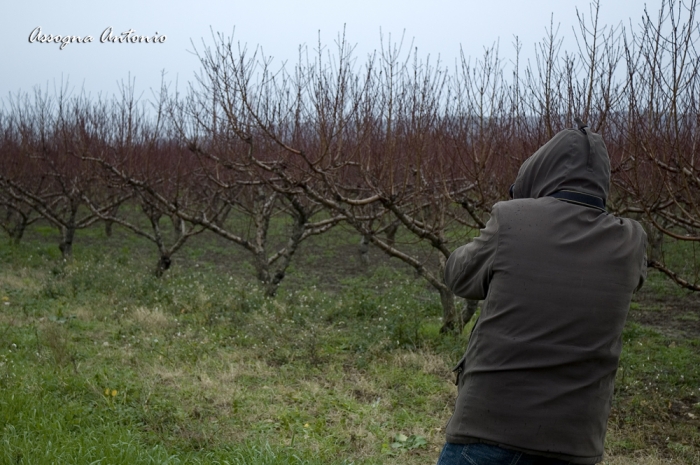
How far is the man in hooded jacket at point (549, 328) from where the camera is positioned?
178 cm

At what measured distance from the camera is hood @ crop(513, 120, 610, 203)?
1.91 metres

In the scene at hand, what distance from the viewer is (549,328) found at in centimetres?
177

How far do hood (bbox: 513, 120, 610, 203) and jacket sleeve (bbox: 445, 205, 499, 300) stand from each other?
0.68 ft

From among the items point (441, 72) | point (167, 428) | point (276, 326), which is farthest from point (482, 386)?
point (441, 72)

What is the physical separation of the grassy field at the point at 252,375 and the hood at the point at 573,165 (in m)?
2.40

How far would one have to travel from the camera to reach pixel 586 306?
1.78 m

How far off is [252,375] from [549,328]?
4.16 metres

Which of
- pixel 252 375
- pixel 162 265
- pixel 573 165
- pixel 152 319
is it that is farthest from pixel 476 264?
pixel 162 265

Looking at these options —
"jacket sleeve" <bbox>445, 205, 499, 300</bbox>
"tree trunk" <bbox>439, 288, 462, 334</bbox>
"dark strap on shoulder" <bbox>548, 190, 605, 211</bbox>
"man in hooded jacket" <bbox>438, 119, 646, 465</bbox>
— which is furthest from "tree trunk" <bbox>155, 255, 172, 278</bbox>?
"dark strap on shoulder" <bbox>548, 190, 605, 211</bbox>

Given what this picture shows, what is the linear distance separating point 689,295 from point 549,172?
9.34 m

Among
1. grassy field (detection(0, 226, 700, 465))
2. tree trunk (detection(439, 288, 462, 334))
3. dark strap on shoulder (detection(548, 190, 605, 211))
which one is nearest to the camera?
dark strap on shoulder (detection(548, 190, 605, 211))

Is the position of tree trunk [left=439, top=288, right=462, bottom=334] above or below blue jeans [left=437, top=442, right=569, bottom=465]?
below

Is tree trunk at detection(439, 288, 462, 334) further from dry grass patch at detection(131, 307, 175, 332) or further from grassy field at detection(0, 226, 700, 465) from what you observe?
dry grass patch at detection(131, 307, 175, 332)

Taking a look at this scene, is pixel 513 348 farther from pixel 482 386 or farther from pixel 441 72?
pixel 441 72
